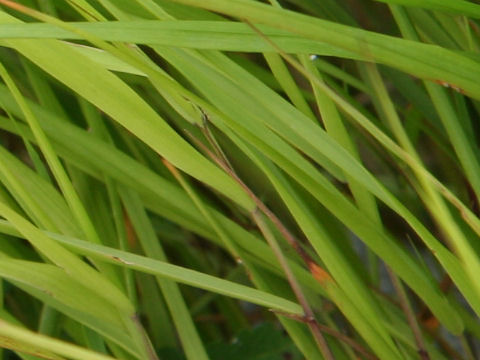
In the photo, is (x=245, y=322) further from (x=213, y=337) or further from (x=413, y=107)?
(x=413, y=107)

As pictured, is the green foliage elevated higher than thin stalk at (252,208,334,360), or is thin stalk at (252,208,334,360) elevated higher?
the green foliage

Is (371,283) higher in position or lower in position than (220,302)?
lower

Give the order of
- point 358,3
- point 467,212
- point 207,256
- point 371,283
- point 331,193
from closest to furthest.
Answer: point 467,212 < point 331,193 < point 371,283 < point 358,3 < point 207,256

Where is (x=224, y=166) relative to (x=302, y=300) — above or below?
above

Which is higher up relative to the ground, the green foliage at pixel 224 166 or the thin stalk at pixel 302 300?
the green foliage at pixel 224 166

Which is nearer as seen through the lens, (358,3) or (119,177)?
(119,177)

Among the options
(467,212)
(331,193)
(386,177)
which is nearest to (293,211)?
(331,193)

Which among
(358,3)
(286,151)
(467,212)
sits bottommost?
(467,212)

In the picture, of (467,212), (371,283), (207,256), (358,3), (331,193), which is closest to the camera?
(467,212)
